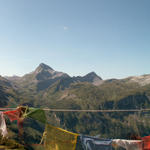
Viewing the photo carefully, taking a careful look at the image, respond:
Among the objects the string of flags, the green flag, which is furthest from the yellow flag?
the green flag

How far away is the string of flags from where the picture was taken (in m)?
8.34

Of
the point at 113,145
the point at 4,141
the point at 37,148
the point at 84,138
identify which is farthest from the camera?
the point at 37,148

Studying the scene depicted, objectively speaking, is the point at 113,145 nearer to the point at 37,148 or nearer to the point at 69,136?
the point at 69,136

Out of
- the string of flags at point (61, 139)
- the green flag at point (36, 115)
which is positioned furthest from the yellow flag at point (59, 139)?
the green flag at point (36, 115)

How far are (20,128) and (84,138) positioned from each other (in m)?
3.84

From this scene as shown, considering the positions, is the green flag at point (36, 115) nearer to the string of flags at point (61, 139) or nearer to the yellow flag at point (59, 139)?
the string of flags at point (61, 139)

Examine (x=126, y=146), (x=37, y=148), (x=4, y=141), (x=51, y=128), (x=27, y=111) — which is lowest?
(x=37, y=148)

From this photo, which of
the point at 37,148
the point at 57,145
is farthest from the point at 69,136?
the point at 37,148

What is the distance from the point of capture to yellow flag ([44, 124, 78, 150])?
8320 mm

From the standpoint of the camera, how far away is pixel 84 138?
29.8 feet

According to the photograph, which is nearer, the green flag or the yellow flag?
the yellow flag

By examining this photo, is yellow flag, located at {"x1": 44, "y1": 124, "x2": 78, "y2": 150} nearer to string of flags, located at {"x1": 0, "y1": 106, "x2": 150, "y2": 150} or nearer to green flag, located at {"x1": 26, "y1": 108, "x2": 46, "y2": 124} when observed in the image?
string of flags, located at {"x1": 0, "y1": 106, "x2": 150, "y2": 150}

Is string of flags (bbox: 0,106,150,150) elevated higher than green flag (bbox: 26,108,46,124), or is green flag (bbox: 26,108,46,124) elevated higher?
green flag (bbox: 26,108,46,124)

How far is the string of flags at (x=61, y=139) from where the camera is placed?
328 inches
